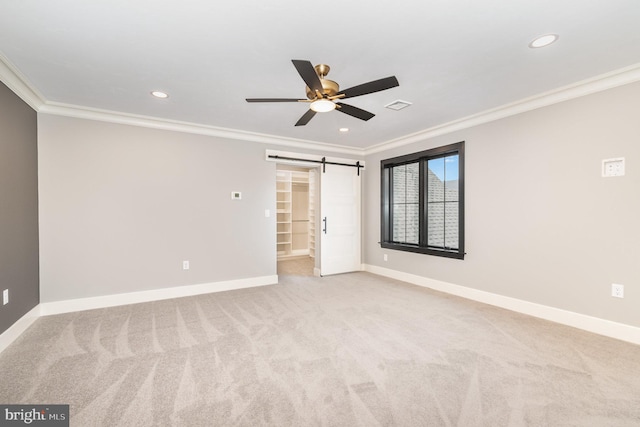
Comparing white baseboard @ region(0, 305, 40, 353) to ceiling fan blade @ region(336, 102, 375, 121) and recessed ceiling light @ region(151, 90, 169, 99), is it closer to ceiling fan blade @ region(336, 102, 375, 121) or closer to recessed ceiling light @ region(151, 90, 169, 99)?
recessed ceiling light @ region(151, 90, 169, 99)

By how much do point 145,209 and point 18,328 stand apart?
1.77 metres

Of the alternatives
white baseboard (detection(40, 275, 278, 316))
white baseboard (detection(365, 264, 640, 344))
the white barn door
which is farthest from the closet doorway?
white baseboard (detection(365, 264, 640, 344))

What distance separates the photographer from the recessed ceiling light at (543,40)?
2.12m

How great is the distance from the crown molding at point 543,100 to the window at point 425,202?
286 millimetres

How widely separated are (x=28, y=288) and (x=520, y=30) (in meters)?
5.28

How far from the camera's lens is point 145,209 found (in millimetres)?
3988

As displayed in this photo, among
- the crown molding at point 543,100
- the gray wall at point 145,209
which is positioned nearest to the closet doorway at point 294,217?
the gray wall at point 145,209

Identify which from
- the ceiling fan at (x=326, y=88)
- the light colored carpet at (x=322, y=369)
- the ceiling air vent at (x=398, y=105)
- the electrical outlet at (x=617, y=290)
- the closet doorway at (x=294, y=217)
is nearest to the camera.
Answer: the light colored carpet at (x=322, y=369)

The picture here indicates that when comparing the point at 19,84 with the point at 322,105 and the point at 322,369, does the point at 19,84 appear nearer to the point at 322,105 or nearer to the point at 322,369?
the point at 322,105

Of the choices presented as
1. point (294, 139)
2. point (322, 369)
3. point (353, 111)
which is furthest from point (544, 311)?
point (294, 139)

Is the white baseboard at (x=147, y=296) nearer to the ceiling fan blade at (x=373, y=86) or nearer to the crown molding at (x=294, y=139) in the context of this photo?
the crown molding at (x=294, y=139)

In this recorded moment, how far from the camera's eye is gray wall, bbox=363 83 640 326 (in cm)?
272

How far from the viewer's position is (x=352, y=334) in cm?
286

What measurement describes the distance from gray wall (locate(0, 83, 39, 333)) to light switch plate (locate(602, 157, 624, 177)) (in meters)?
5.85
